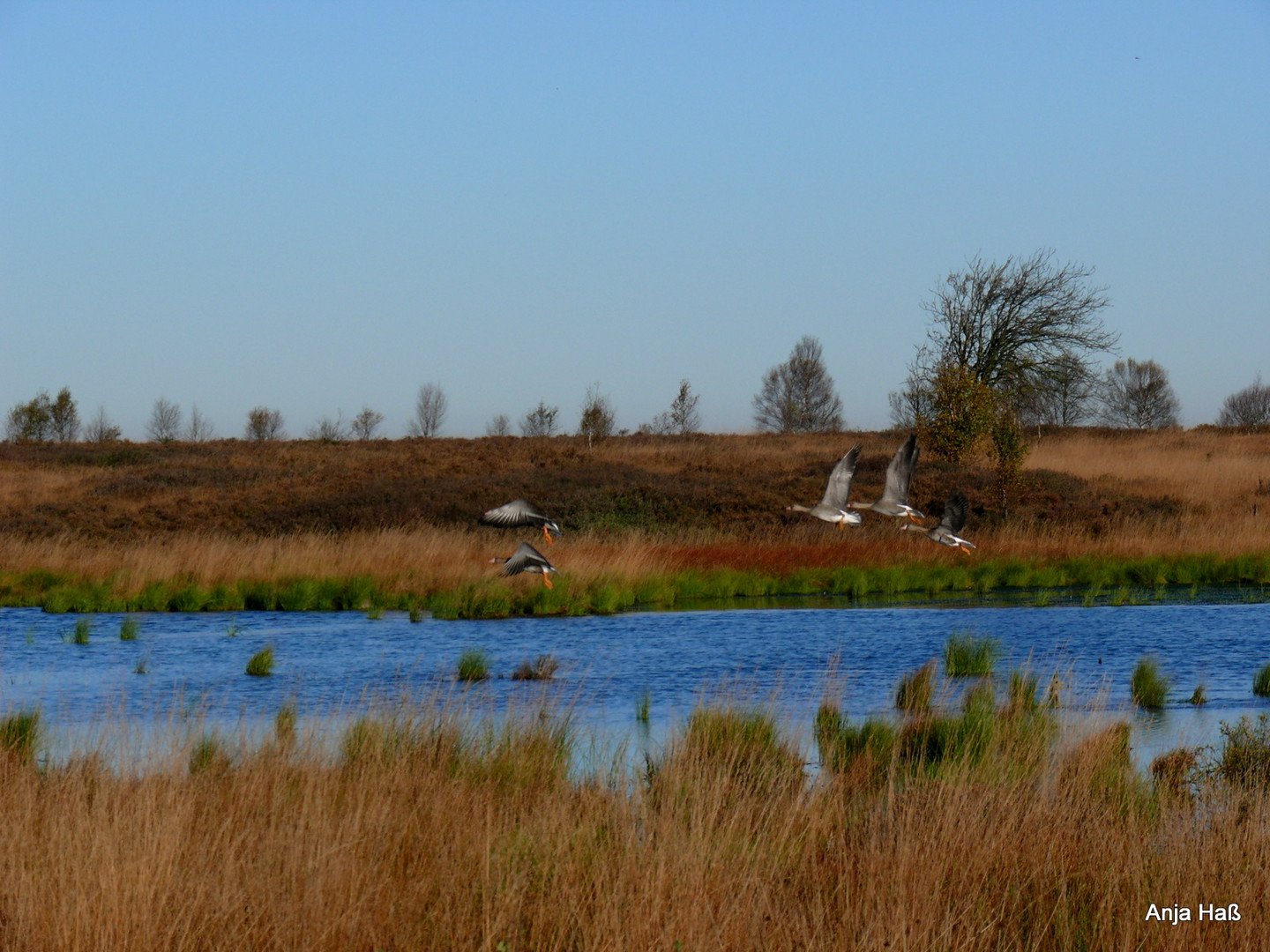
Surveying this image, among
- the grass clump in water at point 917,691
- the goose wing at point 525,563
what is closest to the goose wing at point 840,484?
the grass clump in water at point 917,691

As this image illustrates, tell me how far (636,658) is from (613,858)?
34.1 feet

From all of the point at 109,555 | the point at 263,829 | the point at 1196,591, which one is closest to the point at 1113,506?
the point at 1196,591

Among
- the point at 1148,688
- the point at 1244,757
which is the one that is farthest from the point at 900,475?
the point at 1244,757

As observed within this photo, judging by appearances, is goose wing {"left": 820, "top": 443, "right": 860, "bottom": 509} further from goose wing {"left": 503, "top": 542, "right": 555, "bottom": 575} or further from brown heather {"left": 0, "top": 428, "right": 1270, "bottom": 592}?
brown heather {"left": 0, "top": 428, "right": 1270, "bottom": 592}

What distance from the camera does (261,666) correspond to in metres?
14.5

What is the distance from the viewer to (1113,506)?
35375mm

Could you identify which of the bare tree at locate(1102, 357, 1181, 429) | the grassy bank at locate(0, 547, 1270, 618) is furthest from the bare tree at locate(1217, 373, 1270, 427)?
the grassy bank at locate(0, 547, 1270, 618)

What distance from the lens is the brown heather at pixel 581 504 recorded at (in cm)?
2569

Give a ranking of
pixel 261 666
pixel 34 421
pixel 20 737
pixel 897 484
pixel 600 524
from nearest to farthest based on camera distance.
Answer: pixel 20 737 → pixel 897 484 → pixel 261 666 → pixel 600 524 → pixel 34 421

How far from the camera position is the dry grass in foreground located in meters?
4.80

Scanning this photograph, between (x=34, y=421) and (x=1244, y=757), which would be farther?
(x=34, y=421)

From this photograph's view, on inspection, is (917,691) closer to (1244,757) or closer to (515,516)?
(1244,757)

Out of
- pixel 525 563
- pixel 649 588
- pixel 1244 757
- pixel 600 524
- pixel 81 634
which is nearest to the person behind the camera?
pixel 1244 757

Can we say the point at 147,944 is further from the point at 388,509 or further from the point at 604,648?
the point at 388,509
